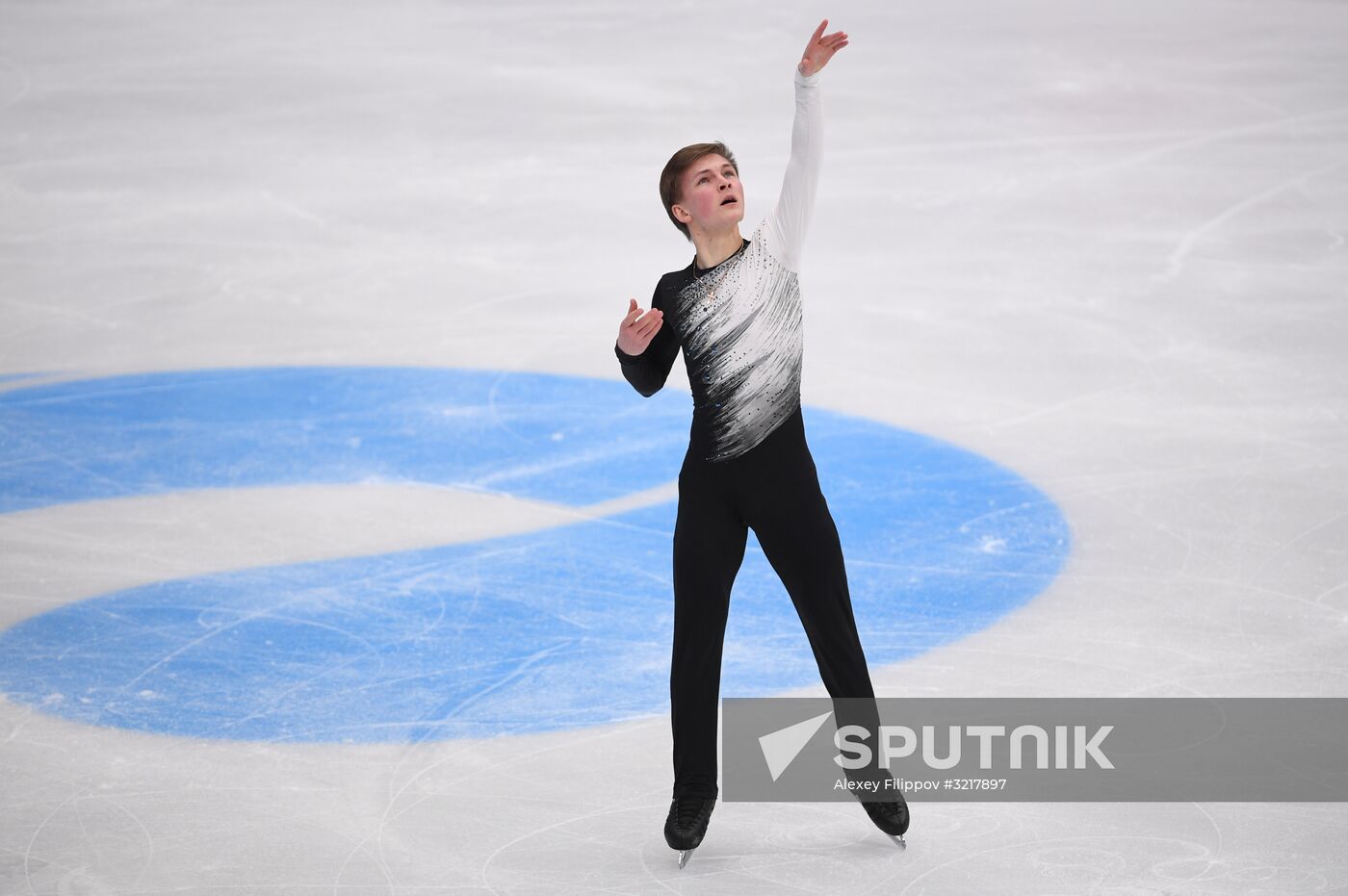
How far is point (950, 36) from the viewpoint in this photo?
1501 centimetres

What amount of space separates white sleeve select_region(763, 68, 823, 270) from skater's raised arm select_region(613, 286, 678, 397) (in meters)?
0.38

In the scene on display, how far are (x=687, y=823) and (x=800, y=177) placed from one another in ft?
5.88

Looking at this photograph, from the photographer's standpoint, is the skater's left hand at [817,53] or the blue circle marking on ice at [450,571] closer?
the skater's left hand at [817,53]

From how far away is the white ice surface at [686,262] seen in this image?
14.8ft

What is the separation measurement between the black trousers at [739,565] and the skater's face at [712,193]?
57 centimetres

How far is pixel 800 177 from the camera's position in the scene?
167 inches

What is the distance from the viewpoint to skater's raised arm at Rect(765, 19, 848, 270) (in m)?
4.21

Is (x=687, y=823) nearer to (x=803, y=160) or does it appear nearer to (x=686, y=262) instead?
(x=803, y=160)

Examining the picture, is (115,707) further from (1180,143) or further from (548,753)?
(1180,143)

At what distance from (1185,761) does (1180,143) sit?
27.8 feet

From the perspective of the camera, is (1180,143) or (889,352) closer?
(889,352)

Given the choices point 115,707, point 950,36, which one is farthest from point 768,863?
point 950,36

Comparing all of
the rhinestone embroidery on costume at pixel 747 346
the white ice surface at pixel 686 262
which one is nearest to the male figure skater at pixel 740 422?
the rhinestone embroidery on costume at pixel 747 346

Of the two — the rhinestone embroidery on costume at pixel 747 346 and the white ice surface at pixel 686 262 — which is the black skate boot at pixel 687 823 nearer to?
the white ice surface at pixel 686 262
